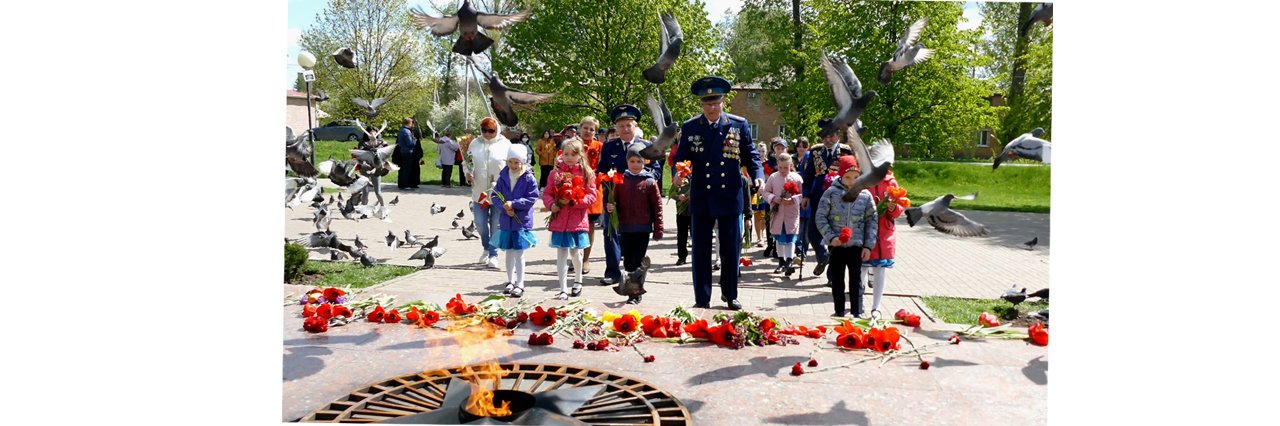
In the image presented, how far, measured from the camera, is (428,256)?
845 centimetres

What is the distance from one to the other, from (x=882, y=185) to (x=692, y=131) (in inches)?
56.9

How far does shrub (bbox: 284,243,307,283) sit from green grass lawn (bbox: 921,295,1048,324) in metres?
5.56

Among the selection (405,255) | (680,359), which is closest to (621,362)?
(680,359)

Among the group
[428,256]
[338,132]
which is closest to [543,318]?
[428,256]

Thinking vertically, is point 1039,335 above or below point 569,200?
below

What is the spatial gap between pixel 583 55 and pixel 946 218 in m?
11.5

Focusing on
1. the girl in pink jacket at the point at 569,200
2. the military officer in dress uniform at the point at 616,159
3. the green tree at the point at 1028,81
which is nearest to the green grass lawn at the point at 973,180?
the green tree at the point at 1028,81

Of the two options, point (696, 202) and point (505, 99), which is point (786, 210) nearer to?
point (696, 202)

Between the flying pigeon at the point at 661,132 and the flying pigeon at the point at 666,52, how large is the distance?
0.63 meters

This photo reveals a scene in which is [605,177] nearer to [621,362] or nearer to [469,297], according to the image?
[469,297]

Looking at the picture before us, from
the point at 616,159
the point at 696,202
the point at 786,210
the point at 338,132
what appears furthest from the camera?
the point at 338,132

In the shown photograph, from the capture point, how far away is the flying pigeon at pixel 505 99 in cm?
459

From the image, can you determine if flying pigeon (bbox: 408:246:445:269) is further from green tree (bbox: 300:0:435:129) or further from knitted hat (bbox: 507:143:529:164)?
green tree (bbox: 300:0:435:129)

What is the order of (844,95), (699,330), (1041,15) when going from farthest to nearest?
(699,330), (844,95), (1041,15)
